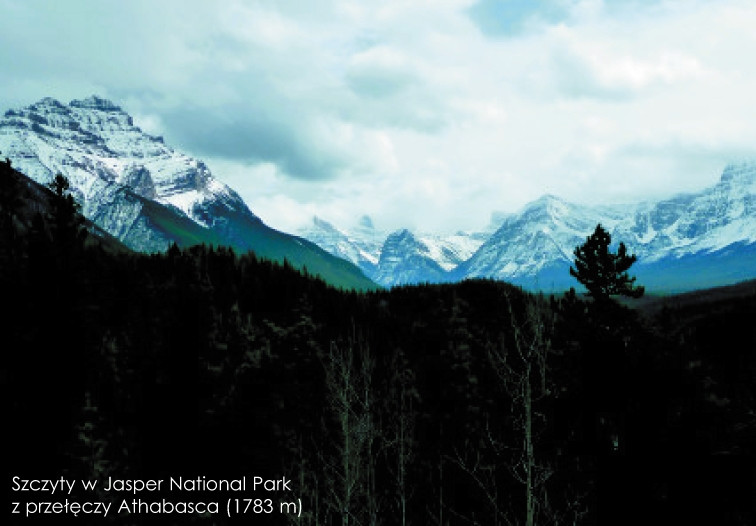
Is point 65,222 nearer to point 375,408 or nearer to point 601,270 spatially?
point 375,408

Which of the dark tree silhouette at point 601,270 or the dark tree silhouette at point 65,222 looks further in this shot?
the dark tree silhouette at point 65,222

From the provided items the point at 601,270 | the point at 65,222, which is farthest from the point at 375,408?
the point at 601,270

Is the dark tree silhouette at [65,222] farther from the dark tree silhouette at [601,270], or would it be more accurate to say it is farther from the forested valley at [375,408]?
the dark tree silhouette at [601,270]

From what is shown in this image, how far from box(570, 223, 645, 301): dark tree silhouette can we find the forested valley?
1.34 metres

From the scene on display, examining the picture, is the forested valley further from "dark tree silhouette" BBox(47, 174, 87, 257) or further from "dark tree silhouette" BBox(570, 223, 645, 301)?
"dark tree silhouette" BBox(570, 223, 645, 301)

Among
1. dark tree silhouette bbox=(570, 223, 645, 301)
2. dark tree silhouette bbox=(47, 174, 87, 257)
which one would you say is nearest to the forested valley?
dark tree silhouette bbox=(47, 174, 87, 257)

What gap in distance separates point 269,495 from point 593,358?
32.4m

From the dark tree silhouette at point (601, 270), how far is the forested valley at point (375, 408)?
1.34 m

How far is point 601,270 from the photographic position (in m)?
30.3

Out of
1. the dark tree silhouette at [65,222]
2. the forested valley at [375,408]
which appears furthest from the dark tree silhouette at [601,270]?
the dark tree silhouette at [65,222]

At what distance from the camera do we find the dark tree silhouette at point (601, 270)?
3016 cm

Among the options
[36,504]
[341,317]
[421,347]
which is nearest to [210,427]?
[36,504]

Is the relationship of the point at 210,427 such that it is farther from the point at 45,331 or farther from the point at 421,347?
the point at 421,347

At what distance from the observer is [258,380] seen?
66.9m
